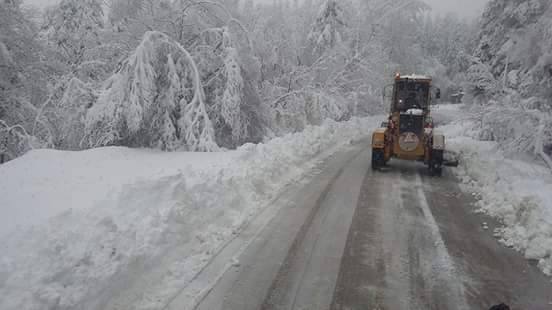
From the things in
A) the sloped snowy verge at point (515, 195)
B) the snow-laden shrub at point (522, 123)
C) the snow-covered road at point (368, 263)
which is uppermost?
the snow-laden shrub at point (522, 123)

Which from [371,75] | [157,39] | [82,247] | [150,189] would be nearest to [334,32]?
[371,75]

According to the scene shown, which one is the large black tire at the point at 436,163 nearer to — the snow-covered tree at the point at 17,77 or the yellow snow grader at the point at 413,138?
the yellow snow grader at the point at 413,138

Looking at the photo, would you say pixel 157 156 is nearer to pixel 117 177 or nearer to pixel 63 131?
pixel 117 177

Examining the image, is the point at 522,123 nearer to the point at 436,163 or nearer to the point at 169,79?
the point at 436,163

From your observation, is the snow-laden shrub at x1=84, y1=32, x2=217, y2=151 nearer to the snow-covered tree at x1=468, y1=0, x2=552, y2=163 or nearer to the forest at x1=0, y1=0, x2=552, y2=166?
the forest at x1=0, y1=0, x2=552, y2=166

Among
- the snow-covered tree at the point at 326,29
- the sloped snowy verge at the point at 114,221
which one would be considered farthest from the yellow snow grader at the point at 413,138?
the snow-covered tree at the point at 326,29

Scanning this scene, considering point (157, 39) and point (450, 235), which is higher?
point (157, 39)

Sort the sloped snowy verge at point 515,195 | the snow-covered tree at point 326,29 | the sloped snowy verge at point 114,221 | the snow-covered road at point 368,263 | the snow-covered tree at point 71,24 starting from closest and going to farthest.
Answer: the sloped snowy verge at point 114,221
the snow-covered road at point 368,263
the sloped snowy verge at point 515,195
the snow-covered tree at point 71,24
the snow-covered tree at point 326,29

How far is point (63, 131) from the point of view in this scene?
1296cm

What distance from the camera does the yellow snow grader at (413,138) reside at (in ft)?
35.6

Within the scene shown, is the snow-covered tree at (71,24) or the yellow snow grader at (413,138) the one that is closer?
the yellow snow grader at (413,138)

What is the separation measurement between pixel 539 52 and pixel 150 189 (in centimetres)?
1029

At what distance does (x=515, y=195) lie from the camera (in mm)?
7566

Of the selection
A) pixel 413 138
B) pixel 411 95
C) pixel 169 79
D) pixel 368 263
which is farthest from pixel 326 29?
pixel 368 263
